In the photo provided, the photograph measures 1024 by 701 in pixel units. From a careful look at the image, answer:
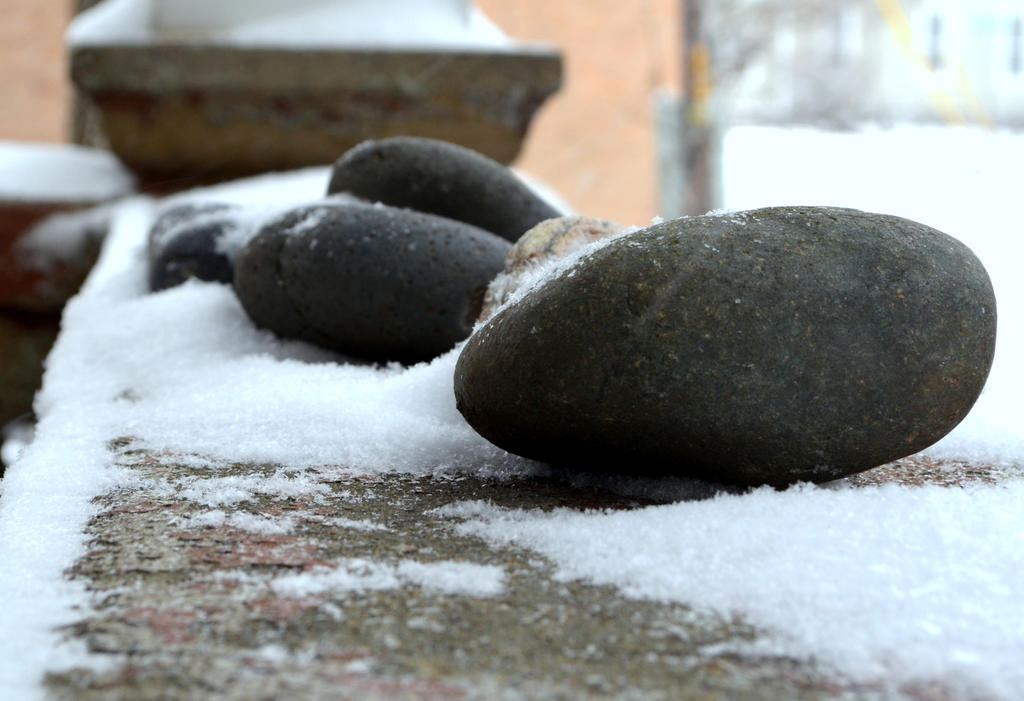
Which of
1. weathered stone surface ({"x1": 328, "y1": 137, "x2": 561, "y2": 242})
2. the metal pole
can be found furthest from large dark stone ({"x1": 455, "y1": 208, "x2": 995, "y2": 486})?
the metal pole

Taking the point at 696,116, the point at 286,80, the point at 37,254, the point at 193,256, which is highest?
the point at 286,80

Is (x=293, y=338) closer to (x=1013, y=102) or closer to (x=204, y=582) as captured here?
(x=204, y=582)

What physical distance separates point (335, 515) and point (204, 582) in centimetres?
25

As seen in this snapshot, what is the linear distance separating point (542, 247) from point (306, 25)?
2.81m

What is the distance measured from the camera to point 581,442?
134cm

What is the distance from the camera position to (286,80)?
13.5 ft

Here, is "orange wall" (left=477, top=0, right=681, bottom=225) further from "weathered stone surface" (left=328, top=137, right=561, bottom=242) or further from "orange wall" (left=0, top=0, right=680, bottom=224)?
"weathered stone surface" (left=328, top=137, right=561, bottom=242)

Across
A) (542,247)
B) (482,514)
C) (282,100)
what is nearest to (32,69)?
(282,100)

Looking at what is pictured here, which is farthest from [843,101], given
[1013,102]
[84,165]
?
[84,165]


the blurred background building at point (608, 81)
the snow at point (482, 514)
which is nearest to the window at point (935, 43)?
the blurred background building at point (608, 81)

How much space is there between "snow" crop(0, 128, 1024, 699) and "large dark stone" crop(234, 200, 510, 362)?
8cm

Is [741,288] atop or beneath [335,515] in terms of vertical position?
atop

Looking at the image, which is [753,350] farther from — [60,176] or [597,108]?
[597,108]

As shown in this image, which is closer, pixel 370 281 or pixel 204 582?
pixel 204 582
